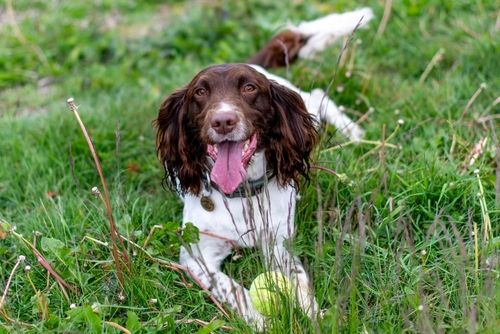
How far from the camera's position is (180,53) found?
591 cm

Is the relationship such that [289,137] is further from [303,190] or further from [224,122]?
[224,122]

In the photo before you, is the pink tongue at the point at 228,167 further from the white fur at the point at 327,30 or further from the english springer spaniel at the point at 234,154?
the white fur at the point at 327,30

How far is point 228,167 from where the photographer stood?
2787mm

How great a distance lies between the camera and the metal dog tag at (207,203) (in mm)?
3010

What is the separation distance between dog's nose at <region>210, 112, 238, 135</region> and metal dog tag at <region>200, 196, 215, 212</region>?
47cm

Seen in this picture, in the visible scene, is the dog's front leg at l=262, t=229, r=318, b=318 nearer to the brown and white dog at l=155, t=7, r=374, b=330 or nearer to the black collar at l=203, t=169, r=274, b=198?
the brown and white dog at l=155, t=7, r=374, b=330

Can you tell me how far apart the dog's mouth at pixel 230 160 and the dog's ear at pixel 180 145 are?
0.64 ft

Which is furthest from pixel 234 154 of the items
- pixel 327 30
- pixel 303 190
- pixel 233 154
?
pixel 327 30

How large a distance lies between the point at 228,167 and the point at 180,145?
40 cm

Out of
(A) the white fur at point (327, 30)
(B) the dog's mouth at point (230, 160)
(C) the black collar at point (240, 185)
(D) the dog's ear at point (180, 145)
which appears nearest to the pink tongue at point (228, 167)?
(B) the dog's mouth at point (230, 160)

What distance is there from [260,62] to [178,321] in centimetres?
248

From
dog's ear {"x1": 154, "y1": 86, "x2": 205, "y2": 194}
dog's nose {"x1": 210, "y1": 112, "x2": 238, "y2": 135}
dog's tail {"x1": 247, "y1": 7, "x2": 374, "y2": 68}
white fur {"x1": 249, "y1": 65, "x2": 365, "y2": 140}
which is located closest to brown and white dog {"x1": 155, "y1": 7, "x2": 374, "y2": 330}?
dog's ear {"x1": 154, "y1": 86, "x2": 205, "y2": 194}

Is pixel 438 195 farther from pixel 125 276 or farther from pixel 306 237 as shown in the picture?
pixel 125 276

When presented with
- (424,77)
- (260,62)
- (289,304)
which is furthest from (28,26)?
(289,304)
